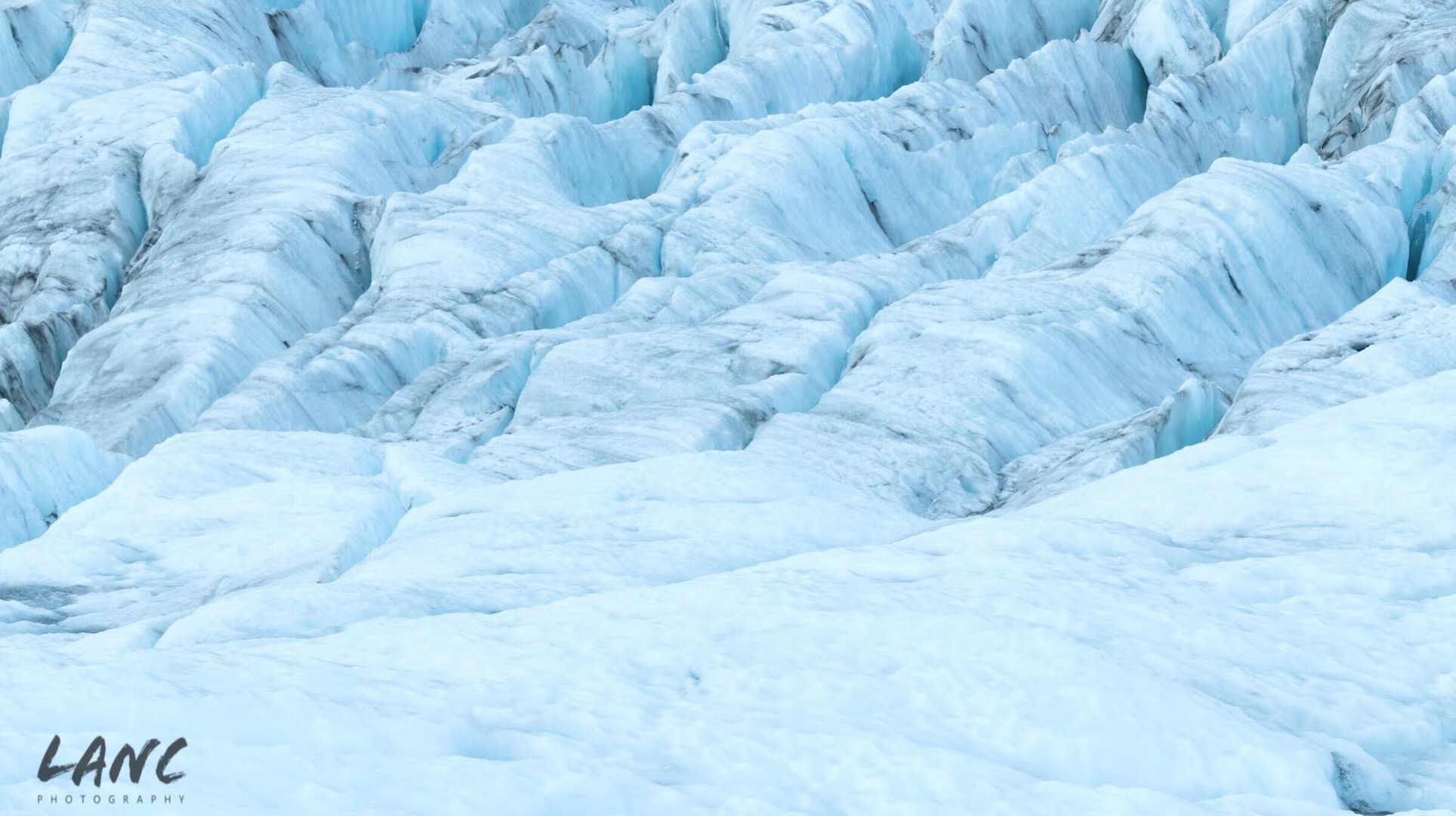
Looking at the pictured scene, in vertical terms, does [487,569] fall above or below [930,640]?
below

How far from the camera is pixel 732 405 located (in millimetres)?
18359

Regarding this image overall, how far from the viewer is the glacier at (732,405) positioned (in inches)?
294

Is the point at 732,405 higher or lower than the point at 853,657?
lower

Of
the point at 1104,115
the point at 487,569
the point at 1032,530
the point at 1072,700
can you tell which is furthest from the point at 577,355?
the point at 1104,115

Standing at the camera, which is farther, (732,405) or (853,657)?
(732,405)

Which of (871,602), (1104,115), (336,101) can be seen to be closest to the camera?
(871,602)

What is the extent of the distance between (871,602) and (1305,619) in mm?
2981

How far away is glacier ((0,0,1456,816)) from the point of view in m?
7.48

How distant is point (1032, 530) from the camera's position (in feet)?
36.1

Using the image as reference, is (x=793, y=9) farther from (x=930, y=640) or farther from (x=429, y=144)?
(x=930, y=640)

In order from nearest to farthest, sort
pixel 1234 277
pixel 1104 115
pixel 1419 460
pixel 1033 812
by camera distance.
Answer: pixel 1033 812 < pixel 1419 460 < pixel 1234 277 < pixel 1104 115

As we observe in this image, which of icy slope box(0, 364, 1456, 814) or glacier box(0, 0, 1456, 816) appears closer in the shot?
icy slope box(0, 364, 1456, 814)

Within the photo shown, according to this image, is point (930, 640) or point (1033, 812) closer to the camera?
point (1033, 812)

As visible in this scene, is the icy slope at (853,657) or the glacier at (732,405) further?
the glacier at (732,405)
